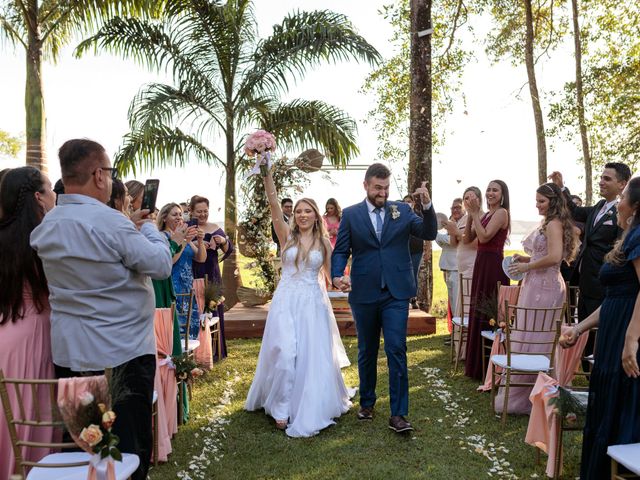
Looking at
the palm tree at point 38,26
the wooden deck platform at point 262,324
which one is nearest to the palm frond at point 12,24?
the palm tree at point 38,26

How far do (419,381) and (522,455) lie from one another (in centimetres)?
250

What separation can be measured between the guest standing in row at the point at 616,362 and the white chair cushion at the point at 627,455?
6.5 inches

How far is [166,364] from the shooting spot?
5191 millimetres

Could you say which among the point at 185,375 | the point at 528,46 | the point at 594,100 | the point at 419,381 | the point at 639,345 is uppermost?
the point at 528,46

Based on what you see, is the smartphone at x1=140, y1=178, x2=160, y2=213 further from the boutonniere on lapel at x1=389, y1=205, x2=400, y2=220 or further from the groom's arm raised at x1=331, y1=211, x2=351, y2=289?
the boutonniere on lapel at x1=389, y1=205, x2=400, y2=220

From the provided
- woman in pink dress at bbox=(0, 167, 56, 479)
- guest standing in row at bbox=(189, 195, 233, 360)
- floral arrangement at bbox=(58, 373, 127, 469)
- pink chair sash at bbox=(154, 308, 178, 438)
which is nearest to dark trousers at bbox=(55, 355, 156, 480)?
woman in pink dress at bbox=(0, 167, 56, 479)

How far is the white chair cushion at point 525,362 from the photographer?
572cm

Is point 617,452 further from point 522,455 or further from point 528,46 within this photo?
point 528,46

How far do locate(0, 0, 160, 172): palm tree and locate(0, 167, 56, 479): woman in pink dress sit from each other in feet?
31.3

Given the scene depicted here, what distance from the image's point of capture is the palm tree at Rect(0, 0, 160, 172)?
12211 mm

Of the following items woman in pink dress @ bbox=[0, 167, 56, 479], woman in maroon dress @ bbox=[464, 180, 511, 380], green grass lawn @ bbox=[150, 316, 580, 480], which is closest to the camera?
woman in pink dress @ bbox=[0, 167, 56, 479]

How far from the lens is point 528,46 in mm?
17922

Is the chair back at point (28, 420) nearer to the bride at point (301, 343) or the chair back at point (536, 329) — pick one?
the bride at point (301, 343)

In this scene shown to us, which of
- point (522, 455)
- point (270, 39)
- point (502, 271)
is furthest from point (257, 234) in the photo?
point (522, 455)
